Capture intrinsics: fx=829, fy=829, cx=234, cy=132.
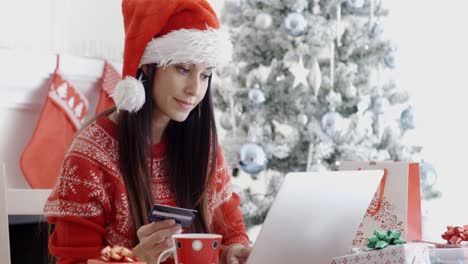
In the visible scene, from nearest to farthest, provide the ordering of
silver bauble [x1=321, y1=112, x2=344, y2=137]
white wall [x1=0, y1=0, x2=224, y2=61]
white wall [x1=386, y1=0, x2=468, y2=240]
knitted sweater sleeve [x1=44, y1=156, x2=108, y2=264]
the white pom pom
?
knitted sweater sleeve [x1=44, y1=156, x2=108, y2=264]
the white pom pom
white wall [x1=0, y1=0, x2=224, y2=61]
silver bauble [x1=321, y1=112, x2=344, y2=137]
white wall [x1=386, y1=0, x2=468, y2=240]

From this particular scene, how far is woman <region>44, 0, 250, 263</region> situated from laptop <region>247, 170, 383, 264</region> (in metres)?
0.35

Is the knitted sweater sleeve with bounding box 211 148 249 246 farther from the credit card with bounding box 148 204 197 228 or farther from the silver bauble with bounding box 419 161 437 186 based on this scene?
the silver bauble with bounding box 419 161 437 186

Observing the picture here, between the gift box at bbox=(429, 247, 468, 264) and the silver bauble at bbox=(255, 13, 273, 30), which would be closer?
the gift box at bbox=(429, 247, 468, 264)

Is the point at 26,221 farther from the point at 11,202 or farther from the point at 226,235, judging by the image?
the point at 226,235

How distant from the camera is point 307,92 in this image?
393cm

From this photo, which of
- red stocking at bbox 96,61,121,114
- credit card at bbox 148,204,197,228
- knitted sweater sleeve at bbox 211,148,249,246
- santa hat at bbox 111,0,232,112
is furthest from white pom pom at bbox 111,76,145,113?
red stocking at bbox 96,61,121,114

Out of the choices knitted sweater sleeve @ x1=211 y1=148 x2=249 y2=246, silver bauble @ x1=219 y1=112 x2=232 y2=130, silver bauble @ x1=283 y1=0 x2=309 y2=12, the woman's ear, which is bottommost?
knitted sweater sleeve @ x1=211 y1=148 x2=249 y2=246

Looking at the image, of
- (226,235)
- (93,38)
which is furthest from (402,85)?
(226,235)

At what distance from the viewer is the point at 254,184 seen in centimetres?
477

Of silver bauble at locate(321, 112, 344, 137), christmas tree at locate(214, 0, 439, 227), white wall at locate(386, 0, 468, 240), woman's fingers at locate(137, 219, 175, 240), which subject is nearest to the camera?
woman's fingers at locate(137, 219, 175, 240)

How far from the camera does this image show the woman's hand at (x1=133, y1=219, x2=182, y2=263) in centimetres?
149

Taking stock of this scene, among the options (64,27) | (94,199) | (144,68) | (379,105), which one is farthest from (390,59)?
(94,199)

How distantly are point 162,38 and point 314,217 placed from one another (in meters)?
0.61

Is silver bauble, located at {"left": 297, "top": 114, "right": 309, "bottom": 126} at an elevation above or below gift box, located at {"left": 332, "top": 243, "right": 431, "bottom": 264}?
above
